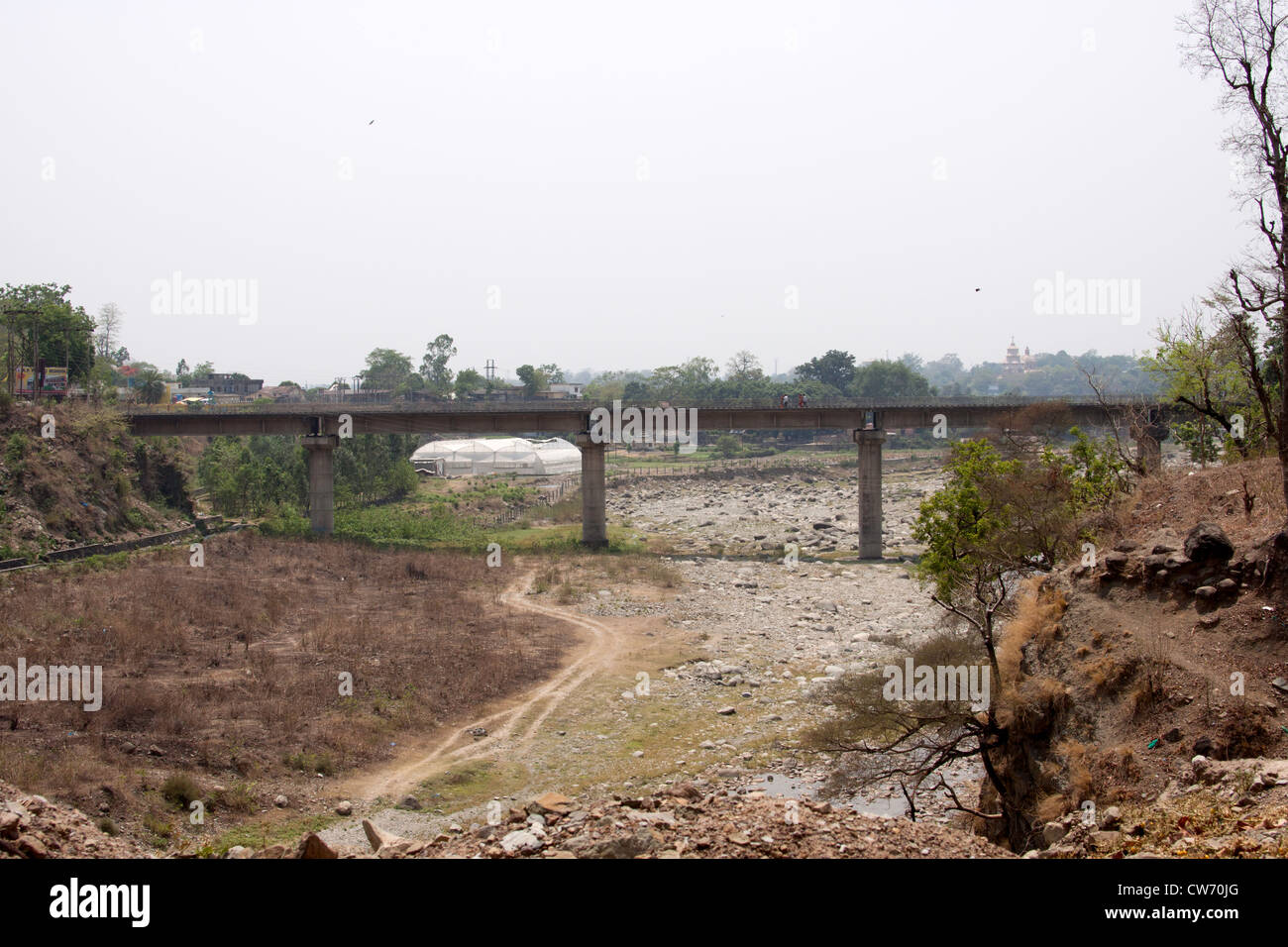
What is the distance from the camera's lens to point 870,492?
53.3m

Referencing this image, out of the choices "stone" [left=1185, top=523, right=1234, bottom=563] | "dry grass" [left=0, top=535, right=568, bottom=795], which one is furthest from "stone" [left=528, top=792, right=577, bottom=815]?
"stone" [left=1185, top=523, right=1234, bottom=563]

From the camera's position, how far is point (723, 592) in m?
42.7

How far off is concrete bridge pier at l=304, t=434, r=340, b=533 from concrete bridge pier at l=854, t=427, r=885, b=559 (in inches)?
1219

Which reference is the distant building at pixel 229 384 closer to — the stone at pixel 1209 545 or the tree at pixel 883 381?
the tree at pixel 883 381

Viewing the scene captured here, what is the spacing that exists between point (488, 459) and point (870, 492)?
5344 cm

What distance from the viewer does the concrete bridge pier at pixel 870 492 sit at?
52.3 meters

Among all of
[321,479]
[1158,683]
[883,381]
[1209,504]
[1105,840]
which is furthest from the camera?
[883,381]

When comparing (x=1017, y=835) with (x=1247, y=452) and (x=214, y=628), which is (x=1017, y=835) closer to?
(x=1247, y=452)

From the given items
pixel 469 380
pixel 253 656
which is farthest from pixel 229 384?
pixel 253 656

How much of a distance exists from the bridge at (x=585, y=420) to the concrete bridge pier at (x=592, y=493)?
0.19 feet

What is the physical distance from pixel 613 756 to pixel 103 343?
13013cm

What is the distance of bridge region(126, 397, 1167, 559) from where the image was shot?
54.8 metres

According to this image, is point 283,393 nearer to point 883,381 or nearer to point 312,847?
point 883,381
